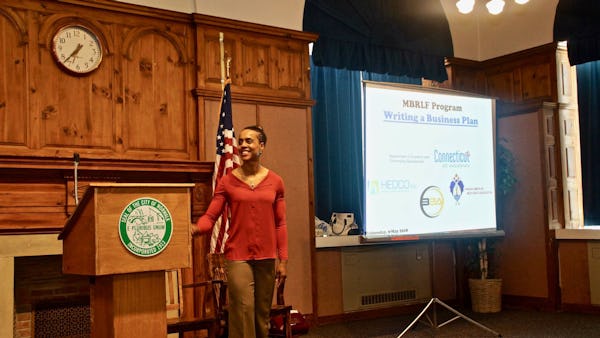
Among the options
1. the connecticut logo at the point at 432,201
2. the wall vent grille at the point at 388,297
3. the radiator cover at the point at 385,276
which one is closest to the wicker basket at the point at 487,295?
the radiator cover at the point at 385,276

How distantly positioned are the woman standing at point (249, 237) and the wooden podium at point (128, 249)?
671 mm

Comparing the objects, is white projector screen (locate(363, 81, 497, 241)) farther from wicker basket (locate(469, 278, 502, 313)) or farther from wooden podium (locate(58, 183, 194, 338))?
wooden podium (locate(58, 183, 194, 338))

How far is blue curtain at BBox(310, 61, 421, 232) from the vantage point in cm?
644

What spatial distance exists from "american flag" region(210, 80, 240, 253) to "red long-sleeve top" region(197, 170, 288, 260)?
3.54 ft

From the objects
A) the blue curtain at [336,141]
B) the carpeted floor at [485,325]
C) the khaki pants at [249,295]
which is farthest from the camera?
the blue curtain at [336,141]

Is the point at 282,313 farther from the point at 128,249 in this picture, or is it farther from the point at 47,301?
the point at 128,249

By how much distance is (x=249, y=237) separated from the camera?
11.6 ft

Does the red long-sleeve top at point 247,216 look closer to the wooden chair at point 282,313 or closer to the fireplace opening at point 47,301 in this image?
the wooden chair at point 282,313

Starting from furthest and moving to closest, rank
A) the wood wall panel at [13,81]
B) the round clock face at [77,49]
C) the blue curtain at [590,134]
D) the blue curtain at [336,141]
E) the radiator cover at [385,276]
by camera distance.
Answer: the blue curtain at [590,134], the blue curtain at [336,141], the radiator cover at [385,276], the round clock face at [77,49], the wood wall panel at [13,81]

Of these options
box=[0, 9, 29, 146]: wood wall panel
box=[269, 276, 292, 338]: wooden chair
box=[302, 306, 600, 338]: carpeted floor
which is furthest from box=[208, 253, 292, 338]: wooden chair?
box=[0, 9, 29, 146]: wood wall panel

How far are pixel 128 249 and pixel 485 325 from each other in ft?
13.4

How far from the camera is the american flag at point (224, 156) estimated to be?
15.4ft

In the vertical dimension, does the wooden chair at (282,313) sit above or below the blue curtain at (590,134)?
below

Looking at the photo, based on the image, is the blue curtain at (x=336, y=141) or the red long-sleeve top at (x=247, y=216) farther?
the blue curtain at (x=336, y=141)
